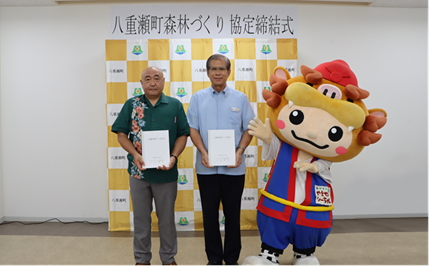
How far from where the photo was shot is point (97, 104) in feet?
11.2

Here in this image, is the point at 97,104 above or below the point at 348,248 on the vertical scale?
above

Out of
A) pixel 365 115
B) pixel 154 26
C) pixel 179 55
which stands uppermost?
pixel 154 26

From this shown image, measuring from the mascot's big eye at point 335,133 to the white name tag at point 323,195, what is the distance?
0.34 meters

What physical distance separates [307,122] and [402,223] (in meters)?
2.40

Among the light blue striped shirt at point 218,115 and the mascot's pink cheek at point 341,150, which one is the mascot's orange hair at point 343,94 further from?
the light blue striped shirt at point 218,115

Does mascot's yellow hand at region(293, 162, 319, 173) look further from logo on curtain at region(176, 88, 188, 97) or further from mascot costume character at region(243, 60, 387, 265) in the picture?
logo on curtain at region(176, 88, 188, 97)

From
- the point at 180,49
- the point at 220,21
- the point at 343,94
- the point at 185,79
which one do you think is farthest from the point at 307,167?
the point at 220,21

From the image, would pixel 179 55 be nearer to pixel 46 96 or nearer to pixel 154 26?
pixel 154 26

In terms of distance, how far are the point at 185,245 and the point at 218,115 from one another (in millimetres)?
1353

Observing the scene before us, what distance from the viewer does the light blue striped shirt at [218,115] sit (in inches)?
82.5

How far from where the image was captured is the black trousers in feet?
6.88

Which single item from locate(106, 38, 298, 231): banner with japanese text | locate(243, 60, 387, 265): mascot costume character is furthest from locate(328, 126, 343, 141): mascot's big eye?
locate(106, 38, 298, 231): banner with japanese text

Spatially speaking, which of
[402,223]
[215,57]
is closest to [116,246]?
[215,57]

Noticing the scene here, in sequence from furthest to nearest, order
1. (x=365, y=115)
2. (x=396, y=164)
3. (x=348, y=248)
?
(x=396, y=164) → (x=348, y=248) → (x=365, y=115)
